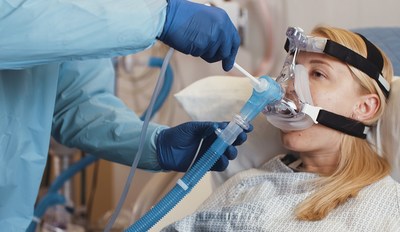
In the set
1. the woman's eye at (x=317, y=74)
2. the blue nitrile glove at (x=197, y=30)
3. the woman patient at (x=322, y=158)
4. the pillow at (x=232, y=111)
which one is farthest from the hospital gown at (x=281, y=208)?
the blue nitrile glove at (x=197, y=30)

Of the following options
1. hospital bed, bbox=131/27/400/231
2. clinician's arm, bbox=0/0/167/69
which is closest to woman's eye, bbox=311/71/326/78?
hospital bed, bbox=131/27/400/231

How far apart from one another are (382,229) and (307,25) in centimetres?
120

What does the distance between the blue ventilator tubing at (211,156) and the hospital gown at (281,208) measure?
29 cm

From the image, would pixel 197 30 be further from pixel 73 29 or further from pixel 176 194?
pixel 176 194

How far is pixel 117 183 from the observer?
3.71 meters

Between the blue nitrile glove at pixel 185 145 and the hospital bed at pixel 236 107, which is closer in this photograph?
the blue nitrile glove at pixel 185 145

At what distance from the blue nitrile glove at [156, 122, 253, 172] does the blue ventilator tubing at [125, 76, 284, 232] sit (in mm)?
109

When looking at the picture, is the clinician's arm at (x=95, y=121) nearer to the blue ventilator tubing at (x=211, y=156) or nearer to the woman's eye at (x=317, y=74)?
the blue ventilator tubing at (x=211, y=156)

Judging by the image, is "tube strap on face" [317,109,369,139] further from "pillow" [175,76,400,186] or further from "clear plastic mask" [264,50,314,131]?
"pillow" [175,76,400,186]

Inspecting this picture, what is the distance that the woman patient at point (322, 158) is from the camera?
5.25 ft

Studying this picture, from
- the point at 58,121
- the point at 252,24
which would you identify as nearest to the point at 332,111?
the point at 58,121

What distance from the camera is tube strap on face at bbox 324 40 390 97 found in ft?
5.63

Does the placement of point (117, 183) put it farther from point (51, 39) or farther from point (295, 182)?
point (51, 39)

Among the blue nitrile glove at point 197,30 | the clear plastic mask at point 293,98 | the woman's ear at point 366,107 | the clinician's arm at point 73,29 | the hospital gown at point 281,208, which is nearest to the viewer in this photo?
the clinician's arm at point 73,29
